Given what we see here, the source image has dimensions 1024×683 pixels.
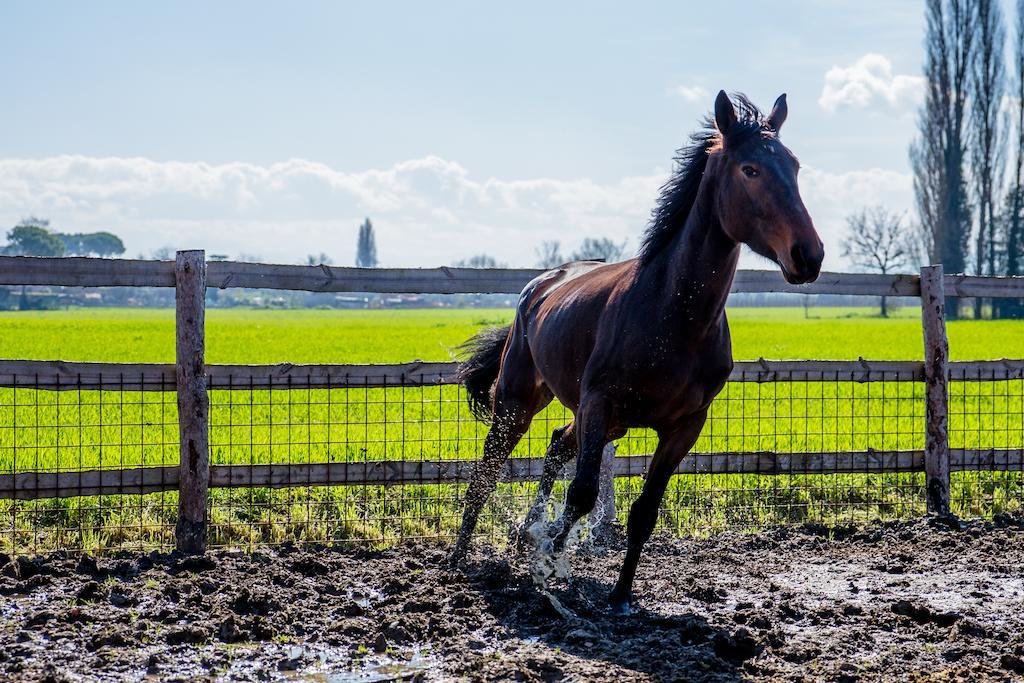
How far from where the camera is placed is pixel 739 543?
610 cm

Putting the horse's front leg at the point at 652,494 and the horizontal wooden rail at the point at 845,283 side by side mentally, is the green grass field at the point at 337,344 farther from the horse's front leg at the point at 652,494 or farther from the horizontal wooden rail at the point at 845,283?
the horse's front leg at the point at 652,494

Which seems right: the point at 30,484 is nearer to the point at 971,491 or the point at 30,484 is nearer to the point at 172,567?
the point at 172,567

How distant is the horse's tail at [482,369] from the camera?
6.38 metres

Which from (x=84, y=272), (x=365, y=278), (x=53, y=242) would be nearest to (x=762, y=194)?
(x=365, y=278)

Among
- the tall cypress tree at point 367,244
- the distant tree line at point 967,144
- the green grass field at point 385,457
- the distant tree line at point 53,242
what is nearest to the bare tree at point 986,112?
the distant tree line at point 967,144

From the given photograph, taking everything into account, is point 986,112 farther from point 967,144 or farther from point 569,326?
point 569,326

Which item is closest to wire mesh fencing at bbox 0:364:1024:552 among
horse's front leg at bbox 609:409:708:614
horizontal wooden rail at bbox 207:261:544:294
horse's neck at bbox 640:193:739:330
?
horizontal wooden rail at bbox 207:261:544:294

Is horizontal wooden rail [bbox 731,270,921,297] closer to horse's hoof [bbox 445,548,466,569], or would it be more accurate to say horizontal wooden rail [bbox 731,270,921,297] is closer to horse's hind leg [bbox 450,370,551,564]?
horse's hind leg [bbox 450,370,551,564]

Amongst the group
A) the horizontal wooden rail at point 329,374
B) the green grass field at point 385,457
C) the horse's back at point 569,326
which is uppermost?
the horse's back at point 569,326

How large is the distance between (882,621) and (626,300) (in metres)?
1.87

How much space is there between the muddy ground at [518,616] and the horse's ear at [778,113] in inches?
89.0

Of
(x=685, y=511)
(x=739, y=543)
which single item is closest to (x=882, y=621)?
(x=739, y=543)

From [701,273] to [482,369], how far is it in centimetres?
233

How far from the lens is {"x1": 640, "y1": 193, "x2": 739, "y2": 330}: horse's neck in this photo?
4359 millimetres
